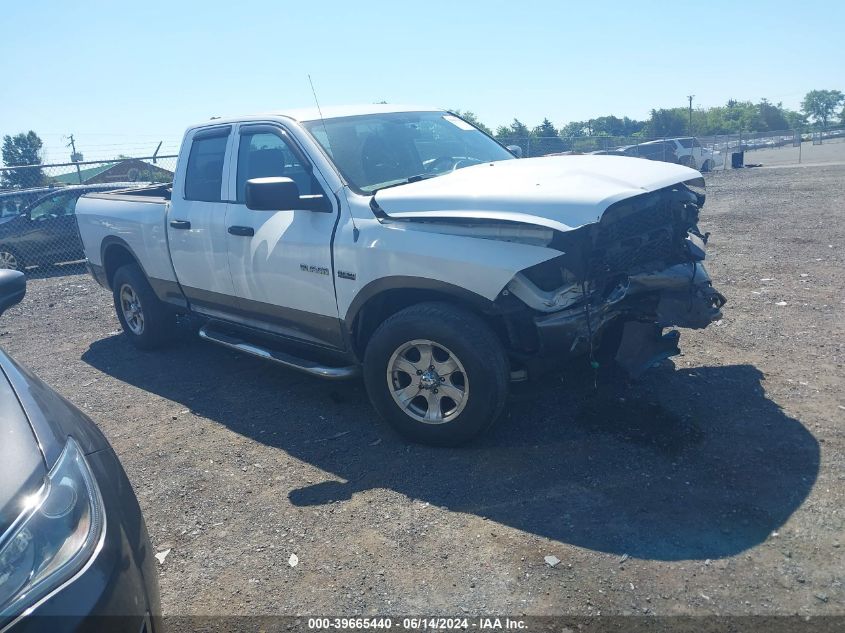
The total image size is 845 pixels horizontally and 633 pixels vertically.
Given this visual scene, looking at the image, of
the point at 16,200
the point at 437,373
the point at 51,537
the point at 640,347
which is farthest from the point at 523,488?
the point at 16,200

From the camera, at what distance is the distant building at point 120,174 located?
17234 mm

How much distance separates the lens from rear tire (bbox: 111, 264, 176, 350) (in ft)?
21.1

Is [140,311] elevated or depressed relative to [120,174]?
depressed

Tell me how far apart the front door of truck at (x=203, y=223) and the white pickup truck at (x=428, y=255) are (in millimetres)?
17

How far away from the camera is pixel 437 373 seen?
403 centimetres

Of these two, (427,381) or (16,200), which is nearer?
(427,381)

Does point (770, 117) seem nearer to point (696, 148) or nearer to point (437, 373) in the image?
point (696, 148)

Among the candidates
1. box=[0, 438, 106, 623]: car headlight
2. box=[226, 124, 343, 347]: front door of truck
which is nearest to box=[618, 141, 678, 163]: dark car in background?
box=[226, 124, 343, 347]: front door of truck

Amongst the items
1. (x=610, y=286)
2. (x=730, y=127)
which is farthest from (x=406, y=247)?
(x=730, y=127)

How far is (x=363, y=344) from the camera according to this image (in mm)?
4484

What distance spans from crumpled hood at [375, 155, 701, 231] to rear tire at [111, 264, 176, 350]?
10.6ft

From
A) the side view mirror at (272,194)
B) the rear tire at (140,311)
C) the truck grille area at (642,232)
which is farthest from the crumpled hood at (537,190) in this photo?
the rear tire at (140,311)

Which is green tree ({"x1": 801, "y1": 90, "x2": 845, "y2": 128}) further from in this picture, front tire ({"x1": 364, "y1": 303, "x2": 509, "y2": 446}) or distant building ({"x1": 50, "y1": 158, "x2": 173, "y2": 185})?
front tire ({"x1": 364, "y1": 303, "x2": 509, "y2": 446})

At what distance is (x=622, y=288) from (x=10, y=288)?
3.19 metres
